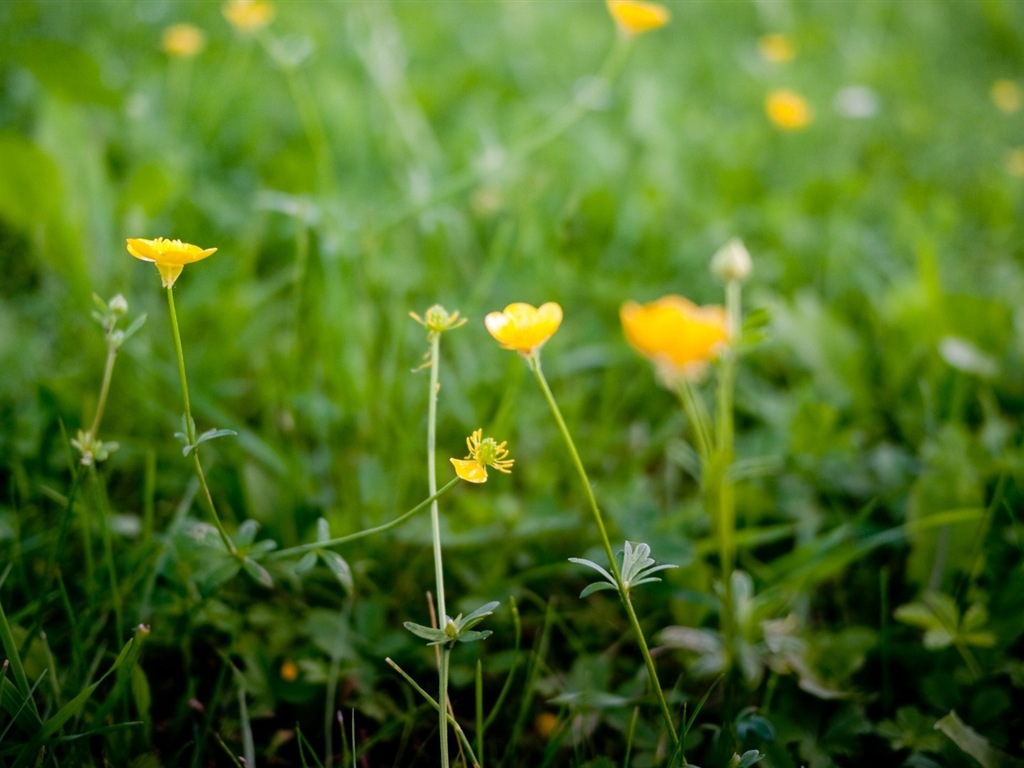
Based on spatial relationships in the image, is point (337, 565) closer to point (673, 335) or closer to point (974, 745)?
point (673, 335)

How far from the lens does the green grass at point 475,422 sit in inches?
35.0

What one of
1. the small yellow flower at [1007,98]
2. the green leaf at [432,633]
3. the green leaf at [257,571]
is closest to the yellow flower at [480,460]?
the green leaf at [432,633]

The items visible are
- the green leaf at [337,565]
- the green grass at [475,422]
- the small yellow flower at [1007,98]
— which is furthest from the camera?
the small yellow flower at [1007,98]

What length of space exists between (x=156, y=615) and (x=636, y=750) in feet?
1.90

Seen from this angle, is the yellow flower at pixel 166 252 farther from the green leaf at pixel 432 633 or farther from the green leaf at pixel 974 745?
the green leaf at pixel 974 745

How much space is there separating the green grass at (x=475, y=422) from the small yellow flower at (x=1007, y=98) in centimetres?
58

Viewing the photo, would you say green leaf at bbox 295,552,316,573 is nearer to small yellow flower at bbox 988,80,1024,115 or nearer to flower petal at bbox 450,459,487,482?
flower petal at bbox 450,459,487,482

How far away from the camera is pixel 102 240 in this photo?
60.2 inches

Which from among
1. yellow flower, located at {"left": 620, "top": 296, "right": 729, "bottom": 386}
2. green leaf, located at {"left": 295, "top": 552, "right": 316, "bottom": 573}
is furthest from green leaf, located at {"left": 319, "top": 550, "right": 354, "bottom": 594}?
yellow flower, located at {"left": 620, "top": 296, "right": 729, "bottom": 386}

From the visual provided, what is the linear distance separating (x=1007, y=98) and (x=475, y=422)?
2717 millimetres

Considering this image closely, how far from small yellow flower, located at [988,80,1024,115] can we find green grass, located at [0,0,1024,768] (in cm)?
58

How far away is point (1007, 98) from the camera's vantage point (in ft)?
9.43

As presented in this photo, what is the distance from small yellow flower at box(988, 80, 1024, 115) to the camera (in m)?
2.87

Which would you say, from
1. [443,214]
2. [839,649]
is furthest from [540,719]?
[443,214]
